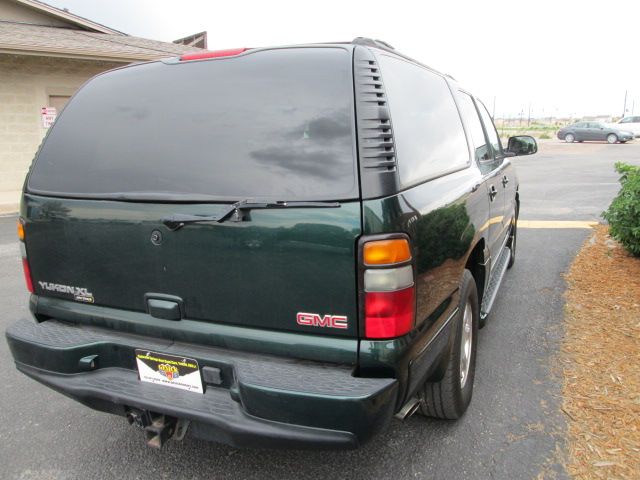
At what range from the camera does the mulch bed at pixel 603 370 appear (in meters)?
2.56

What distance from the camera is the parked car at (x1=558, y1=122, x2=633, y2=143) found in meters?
31.8

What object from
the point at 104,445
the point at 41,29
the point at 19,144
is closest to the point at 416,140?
the point at 104,445

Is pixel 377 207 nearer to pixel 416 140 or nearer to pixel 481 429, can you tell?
pixel 416 140

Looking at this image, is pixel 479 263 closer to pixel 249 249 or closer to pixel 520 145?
pixel 249 249

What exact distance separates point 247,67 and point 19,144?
1206cm

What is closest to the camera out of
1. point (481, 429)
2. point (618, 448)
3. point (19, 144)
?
point (618, 448)

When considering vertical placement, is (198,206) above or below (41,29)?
below

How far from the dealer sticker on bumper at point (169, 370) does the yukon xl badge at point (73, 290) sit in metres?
0.42

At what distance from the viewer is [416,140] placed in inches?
92.6

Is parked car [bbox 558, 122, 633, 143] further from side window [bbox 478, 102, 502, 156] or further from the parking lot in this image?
the parking lot

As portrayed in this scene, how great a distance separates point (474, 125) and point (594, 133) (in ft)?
113

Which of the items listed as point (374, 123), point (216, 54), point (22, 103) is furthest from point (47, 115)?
point (374, 123)

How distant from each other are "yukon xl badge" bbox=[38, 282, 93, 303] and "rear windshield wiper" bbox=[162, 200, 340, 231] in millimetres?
648

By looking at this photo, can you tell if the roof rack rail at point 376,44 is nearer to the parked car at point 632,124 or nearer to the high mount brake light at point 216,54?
the high mount brake light at point 216,54
